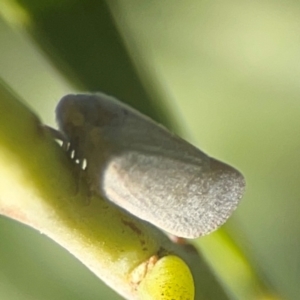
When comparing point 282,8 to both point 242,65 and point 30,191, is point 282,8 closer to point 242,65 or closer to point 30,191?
point 242,65

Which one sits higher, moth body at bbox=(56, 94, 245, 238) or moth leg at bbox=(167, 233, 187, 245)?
moth body at bbox=(56, 94, 245, 238)

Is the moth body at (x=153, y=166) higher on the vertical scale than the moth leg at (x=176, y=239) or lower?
higher

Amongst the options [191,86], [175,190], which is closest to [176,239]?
[175,190]

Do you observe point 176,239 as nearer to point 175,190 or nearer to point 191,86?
point 175,190
